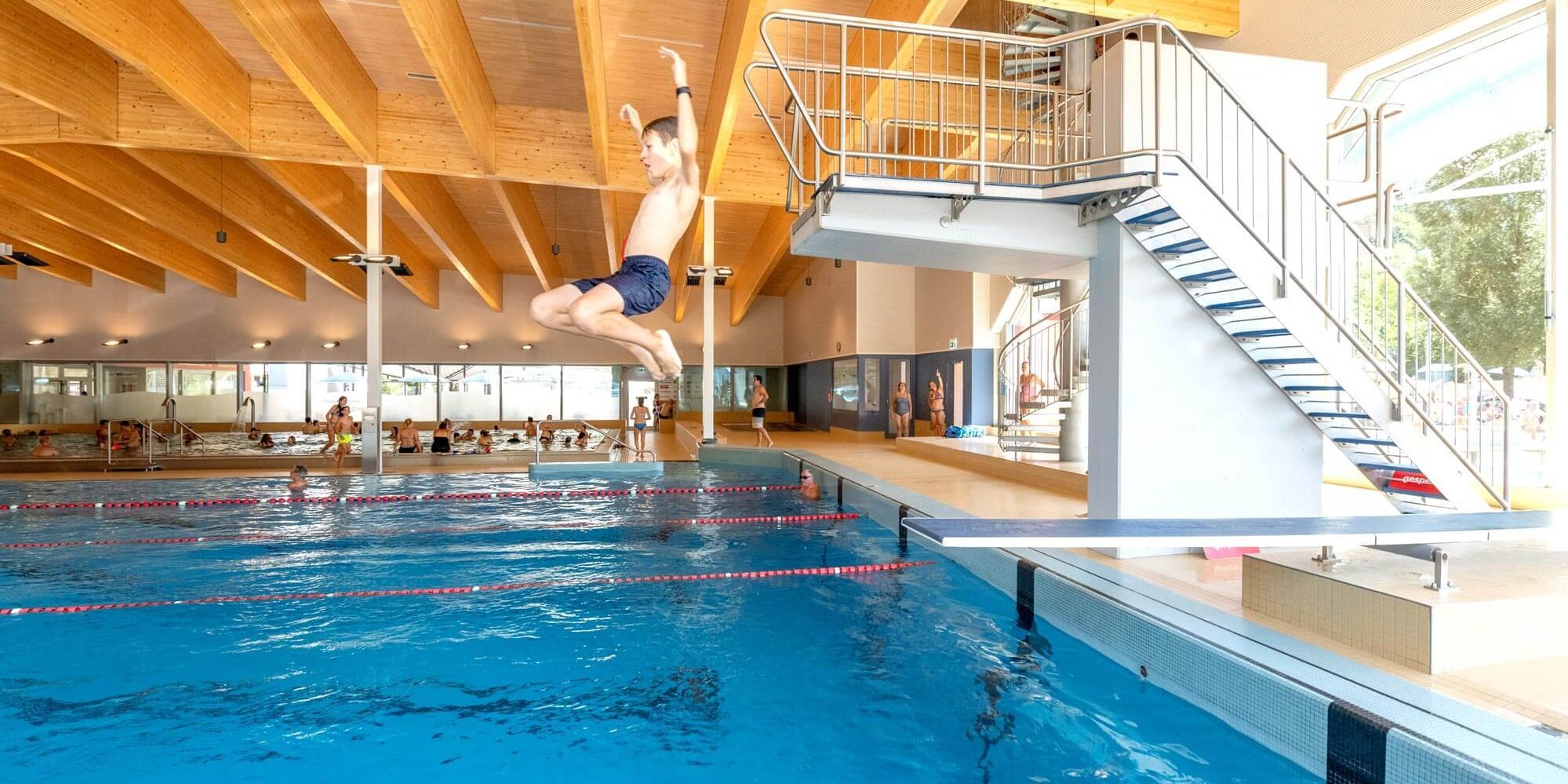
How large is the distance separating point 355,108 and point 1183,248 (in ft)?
30.2

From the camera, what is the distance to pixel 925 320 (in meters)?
16.8

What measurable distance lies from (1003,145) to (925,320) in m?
5.40

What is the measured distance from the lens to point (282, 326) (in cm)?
2234

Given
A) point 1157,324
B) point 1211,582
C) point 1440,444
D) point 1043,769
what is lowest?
point 1043,769

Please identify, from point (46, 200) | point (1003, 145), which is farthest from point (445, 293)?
point (1003, 145)

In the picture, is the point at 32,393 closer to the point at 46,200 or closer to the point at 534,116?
the point at 46,200

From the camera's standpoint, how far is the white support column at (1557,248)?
19.8 feet

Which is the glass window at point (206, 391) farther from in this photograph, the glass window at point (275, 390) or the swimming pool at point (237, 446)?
the swimming pool at point (237, 446)

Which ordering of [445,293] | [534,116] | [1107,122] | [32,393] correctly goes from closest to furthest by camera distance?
[1107,122] → [534,116] → [32,393] → [445,293]

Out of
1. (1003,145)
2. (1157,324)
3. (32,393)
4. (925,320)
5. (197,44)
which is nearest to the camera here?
(1157,324)

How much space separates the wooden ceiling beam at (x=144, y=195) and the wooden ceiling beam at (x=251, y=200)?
43cm

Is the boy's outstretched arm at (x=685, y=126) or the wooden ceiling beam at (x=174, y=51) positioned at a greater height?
the wooden ceiling beam at (x=174, y=51)

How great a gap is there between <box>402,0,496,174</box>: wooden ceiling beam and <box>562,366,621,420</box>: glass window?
1435 cm

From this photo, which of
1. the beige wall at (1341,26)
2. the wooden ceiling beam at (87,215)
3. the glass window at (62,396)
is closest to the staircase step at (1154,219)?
the beige wall at (1341,26)
